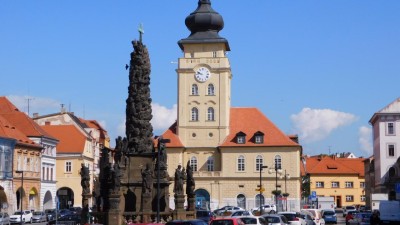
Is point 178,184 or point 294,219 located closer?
point 294,219

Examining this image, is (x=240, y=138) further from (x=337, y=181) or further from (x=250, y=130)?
(x=337, y=181)

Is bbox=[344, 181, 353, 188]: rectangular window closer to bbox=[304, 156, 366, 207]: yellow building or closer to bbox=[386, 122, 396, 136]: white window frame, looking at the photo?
bbox=[304, 156, 366, 207]: yellow building

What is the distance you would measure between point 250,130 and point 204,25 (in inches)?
502

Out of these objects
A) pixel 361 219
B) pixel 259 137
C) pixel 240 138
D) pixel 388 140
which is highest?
pixel 388 140

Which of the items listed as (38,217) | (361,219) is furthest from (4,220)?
(361,219)

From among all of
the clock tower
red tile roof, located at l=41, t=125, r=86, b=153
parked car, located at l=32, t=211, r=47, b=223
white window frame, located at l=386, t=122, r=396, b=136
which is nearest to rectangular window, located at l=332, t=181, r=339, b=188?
white window frame, located at l=386, t=122, r=396, b=136

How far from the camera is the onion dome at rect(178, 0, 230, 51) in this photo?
295ft

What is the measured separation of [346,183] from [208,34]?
197 feet

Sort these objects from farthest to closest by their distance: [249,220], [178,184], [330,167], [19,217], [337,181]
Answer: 1. [337,181]
2. [330,167]
3. [19,217]
4. [178,184]
5. [249,220]

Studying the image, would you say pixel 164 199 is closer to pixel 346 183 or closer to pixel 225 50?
pixel 225 50

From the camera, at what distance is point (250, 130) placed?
9144cm

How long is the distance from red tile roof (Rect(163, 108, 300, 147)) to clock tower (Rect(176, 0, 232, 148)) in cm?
96

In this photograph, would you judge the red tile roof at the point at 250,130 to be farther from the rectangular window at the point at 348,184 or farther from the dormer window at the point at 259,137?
the rectangular window at the point at 348,184

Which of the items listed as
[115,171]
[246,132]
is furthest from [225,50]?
[115,171]
